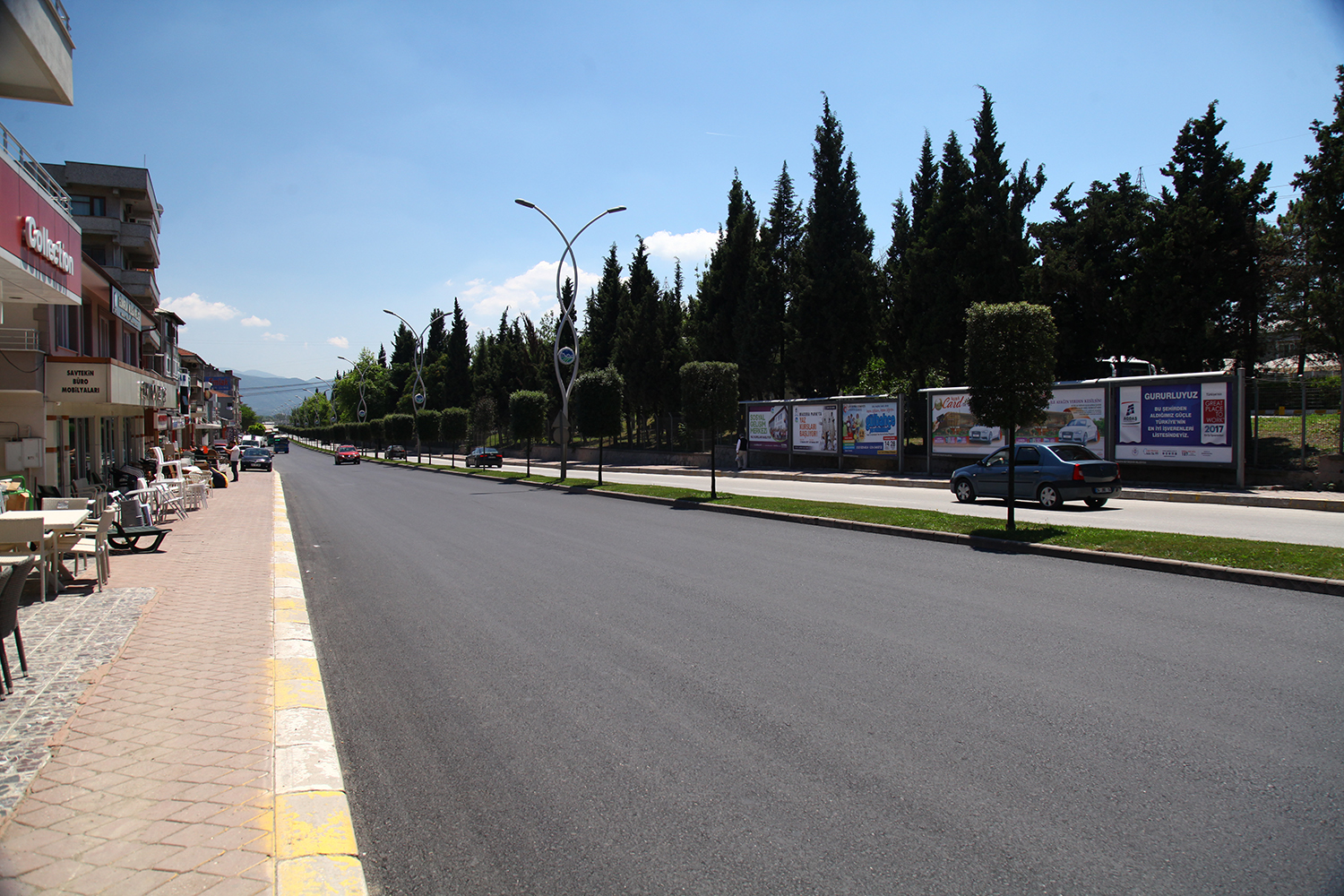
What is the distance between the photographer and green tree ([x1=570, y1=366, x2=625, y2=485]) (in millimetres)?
48469

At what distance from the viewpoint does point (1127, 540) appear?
10.9 metres

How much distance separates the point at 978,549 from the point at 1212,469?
13766 mm

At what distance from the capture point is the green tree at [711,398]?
24891mm

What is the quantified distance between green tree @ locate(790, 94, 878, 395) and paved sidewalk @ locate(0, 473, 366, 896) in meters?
33.6

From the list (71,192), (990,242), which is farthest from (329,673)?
(71,192)

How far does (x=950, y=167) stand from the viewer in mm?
32625

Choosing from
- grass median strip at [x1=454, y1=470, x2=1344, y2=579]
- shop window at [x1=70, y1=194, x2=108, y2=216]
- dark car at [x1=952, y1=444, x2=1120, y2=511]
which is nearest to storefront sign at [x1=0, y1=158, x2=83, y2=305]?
grass median strip at [x1=454, y1=470, x2=1344, y2=579]

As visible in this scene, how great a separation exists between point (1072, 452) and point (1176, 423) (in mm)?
5321

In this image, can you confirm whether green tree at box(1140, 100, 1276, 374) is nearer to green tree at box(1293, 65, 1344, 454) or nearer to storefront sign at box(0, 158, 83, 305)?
green tree at box(1293, 65, 1344, 454)

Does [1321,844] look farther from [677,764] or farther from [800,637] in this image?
[800,637]

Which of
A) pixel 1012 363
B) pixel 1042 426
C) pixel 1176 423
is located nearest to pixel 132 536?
pixel 1012 363

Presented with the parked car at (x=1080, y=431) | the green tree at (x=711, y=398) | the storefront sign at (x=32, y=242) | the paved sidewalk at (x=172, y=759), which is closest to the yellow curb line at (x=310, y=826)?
the paved sidewalk at (x=172, y=759)

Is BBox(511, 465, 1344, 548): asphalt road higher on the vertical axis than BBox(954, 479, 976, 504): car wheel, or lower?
lower

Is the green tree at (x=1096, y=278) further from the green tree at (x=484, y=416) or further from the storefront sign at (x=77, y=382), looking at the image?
the green tree at (x=484, y=416)
